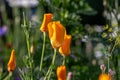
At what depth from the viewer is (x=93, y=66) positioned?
292 cm

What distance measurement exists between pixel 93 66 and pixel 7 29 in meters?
3.78

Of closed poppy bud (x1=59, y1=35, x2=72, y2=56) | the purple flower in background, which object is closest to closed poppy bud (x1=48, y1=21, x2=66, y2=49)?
closed poppy bud (x1=59, y1=35, x2=72, y2=56)

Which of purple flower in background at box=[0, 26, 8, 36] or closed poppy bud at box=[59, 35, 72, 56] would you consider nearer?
closed poppy bud at box=[59, 35, 72, 56]

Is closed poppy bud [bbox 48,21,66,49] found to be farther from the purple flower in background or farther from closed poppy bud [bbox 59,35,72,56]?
the purple flower in background

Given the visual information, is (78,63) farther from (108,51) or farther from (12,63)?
(12,63)

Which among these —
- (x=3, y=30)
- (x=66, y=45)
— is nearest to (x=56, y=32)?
(x=66, y=45)

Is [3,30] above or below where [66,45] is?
below

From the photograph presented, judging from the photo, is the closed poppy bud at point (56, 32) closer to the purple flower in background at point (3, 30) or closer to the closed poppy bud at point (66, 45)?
the closed poppy bud at point (66, 45)

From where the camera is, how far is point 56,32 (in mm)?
1744

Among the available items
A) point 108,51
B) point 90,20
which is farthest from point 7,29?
point 108,51

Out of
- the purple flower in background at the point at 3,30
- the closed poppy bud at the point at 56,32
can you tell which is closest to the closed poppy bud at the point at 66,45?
the closed poppy bud at the point at 56,32

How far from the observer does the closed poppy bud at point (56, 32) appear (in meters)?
1.74

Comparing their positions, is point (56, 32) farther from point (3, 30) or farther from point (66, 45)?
point (3, 30)

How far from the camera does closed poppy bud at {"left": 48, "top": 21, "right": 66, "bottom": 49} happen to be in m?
1.74
